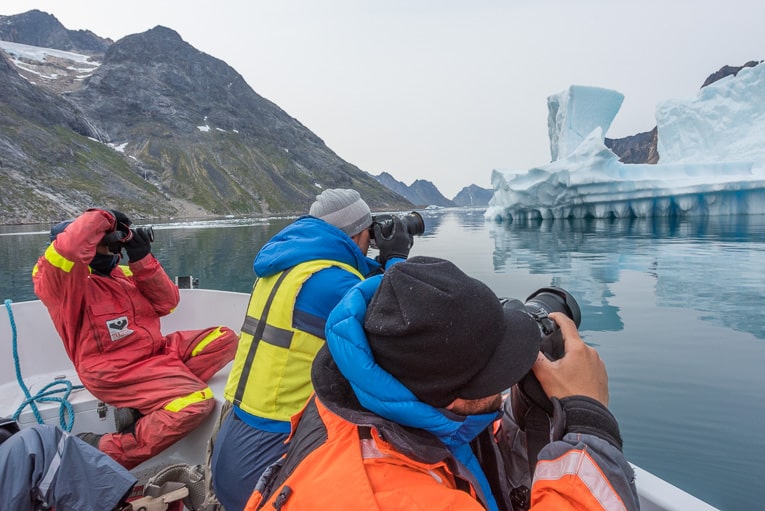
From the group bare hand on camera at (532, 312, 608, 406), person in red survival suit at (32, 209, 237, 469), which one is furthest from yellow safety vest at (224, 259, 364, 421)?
person in red survival suit at (32, 209, 237, 469)

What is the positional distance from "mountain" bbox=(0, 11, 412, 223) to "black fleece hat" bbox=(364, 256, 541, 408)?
2054 inches

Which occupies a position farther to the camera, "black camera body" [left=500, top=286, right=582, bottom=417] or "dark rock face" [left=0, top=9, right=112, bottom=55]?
"dark rock face" [left=0, top=9, right=112, bottom=55]

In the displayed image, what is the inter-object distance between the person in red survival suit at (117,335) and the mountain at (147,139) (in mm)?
49550

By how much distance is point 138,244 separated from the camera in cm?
289

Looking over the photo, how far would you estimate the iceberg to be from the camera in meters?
24.3

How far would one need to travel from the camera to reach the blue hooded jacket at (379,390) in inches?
33.6

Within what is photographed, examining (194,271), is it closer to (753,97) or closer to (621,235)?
(621,235)

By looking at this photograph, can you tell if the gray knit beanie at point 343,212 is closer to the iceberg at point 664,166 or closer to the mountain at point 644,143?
the iceberg at point 664,166

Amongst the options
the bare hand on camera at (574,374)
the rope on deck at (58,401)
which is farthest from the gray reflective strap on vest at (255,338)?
the rope on deck at (58,401)

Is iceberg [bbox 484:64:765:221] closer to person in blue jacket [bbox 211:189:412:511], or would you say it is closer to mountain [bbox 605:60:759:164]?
person in blue jacket [bbox 211:189:412:511]

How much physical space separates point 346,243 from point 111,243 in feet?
5.35

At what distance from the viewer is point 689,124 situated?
2980 cm

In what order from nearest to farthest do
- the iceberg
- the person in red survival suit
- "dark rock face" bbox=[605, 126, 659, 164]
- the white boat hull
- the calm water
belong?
the white boat hull, the person in red survival suit, the calm water, the iceberg, "dark rock face" bbox=[605, 126, 659, 164]

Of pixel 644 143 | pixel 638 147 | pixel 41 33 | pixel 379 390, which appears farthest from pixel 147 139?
pixel 644 143
